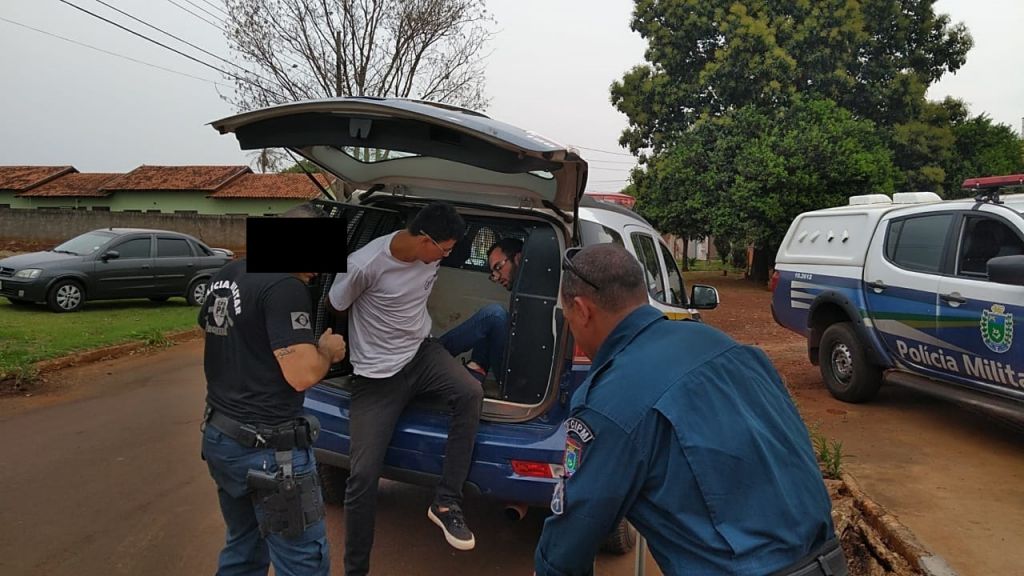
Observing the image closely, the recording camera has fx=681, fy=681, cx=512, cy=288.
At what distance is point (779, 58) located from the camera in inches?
780

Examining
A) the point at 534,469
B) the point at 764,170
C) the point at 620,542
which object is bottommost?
the point at 620,542

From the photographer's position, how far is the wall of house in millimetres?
27000

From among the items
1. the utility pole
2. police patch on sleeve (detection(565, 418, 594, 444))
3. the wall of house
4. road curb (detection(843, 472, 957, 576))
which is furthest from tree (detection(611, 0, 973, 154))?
police patch on sleeve (detection(565, 418, 594, 444))

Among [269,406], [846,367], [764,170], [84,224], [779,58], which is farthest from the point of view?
[84,224]

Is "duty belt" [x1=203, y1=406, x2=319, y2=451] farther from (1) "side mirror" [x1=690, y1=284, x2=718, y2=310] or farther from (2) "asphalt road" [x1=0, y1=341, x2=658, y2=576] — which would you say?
(1) "side mirror" [x1=690, y1=284, x2=718, y2=310]

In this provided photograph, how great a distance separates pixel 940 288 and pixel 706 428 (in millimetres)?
5299

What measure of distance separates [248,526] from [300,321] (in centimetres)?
88

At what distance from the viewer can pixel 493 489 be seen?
3318mm

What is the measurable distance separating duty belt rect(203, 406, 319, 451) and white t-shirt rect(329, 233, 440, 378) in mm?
802

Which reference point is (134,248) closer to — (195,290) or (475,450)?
(195,290)

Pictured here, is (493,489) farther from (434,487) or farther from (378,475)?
(378,475)

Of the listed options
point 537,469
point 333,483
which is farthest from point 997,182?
point 333,483

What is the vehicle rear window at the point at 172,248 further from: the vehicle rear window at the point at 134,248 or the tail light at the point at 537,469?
the tail light at the point at 537,469

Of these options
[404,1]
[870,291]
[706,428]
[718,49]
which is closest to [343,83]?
[404,1]
